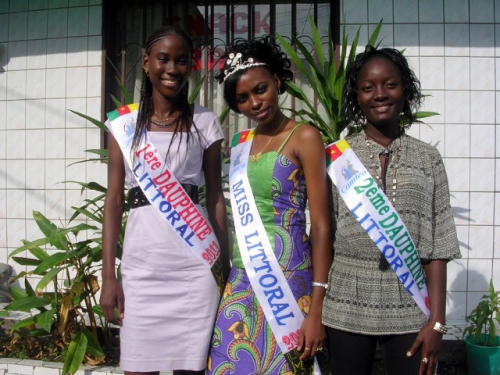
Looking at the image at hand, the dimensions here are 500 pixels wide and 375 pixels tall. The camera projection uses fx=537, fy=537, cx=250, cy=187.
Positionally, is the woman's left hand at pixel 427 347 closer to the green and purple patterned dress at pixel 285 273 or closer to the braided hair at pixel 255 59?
the green and purple patterned dress at pixel 285 273

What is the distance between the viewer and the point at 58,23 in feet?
15.0

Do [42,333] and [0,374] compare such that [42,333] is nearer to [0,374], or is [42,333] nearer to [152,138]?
[0,374]

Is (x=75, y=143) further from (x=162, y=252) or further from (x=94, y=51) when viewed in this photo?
(x=162, y=252)

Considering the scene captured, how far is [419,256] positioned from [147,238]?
0.94 m

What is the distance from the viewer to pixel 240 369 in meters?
1.80

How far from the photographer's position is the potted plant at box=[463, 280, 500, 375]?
3.36 meters

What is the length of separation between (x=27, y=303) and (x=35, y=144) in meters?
1.84

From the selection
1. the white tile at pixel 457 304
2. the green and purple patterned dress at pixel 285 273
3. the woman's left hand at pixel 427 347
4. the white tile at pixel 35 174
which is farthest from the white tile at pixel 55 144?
the woman's left hand at pixel 427 347

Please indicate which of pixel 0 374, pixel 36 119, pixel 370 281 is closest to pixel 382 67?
pixel 370 281

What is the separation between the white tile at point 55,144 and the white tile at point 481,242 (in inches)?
135

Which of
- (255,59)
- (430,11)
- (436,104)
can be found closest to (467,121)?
(436,104)

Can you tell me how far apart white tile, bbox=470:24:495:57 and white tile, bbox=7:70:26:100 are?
3736mm

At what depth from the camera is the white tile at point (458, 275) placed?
4.18 metres

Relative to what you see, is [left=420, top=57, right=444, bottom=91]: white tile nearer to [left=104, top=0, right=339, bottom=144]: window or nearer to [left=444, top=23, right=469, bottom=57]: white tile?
[left=444, top=23, right=469, bottom=57]: white tile
